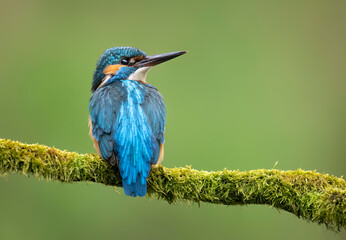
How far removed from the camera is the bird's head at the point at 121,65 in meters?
4.49

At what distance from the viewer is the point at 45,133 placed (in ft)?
21.4

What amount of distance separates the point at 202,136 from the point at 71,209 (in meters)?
1.71

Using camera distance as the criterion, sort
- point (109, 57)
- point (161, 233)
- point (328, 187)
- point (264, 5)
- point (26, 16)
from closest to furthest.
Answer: point (328, 187), point (109, 57), point (161, 233), point (26, 16), point (264, 5)

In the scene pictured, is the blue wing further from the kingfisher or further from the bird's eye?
the bird's eye

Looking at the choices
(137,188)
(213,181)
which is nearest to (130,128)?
(137,188)

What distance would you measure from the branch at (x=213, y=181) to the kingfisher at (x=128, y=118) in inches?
4.8

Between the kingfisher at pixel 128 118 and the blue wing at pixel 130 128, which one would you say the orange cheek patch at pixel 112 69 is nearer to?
the kingfisher at pixel 128 118

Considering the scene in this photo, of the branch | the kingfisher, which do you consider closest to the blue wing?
the kingfisher

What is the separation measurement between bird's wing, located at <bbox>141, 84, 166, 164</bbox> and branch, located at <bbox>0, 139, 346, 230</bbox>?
24 centimetres

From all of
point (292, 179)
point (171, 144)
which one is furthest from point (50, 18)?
point (292, 179)

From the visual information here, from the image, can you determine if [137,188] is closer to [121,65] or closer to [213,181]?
[213,181]

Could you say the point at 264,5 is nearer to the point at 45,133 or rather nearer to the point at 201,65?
the point at 201,65

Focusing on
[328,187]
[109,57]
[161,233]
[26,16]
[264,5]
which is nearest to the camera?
[328,187]

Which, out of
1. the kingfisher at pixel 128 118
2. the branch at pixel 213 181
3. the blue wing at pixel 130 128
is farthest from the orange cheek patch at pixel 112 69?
the branch at pixel 213 181
